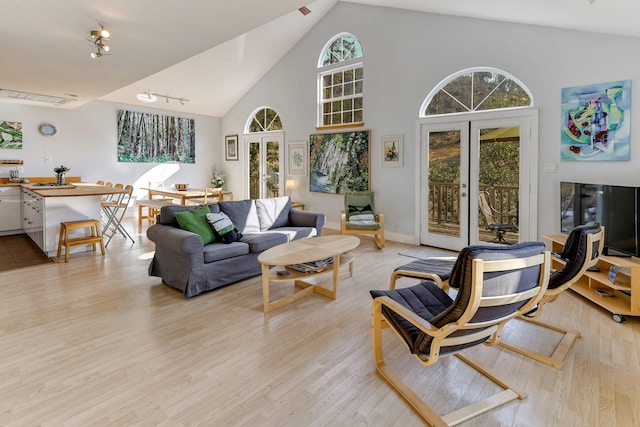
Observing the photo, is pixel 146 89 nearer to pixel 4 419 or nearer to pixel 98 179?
pixel 98 179

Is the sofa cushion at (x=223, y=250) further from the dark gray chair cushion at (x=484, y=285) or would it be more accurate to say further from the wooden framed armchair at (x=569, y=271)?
the wooden framed armchair at (x=569, y=271)

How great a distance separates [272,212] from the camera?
486cm

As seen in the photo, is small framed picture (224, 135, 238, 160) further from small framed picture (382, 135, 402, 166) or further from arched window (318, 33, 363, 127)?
small framed picture (382, 135, 402, 166)

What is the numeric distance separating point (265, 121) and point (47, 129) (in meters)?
4.23

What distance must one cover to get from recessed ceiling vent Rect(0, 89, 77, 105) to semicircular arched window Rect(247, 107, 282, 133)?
3678 millimetres

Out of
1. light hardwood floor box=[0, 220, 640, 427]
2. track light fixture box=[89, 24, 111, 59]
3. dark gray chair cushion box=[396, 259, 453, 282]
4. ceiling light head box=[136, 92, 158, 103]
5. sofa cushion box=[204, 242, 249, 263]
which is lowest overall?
light hardwood floor box=[0, 220, 640, 427]

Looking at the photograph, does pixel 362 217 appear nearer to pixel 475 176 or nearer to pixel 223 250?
pixel 475 176

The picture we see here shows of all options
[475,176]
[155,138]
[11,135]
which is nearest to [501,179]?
[475,176]

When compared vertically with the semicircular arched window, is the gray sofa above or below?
below

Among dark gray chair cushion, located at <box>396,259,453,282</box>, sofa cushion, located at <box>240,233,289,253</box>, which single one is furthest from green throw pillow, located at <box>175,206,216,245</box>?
dark gray chair cushion, located at <box>396,259,453,282</box>

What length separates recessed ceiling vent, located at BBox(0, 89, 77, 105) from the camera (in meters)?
5.58

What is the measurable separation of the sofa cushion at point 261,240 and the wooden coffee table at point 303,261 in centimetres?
46

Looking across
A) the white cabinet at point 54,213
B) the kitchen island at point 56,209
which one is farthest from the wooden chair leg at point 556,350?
the white cabinet at point 54,213

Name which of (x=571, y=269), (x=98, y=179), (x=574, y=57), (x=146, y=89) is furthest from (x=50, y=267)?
(x=574, y=57)
